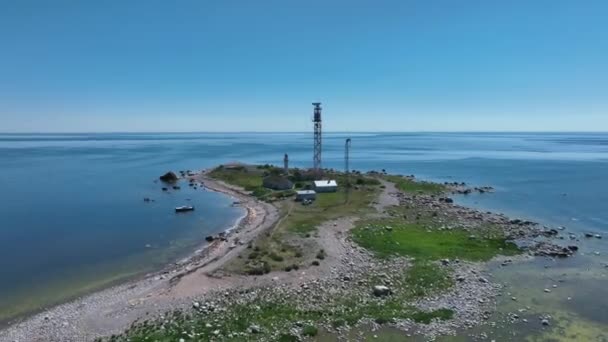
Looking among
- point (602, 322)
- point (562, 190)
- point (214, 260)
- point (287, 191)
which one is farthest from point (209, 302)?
point (562, 190)

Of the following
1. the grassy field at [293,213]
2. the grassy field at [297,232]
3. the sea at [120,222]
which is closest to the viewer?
the sea at [120,222]

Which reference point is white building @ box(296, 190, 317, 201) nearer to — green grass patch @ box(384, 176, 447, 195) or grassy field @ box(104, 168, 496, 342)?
grassy field @ box(104, 168, 496, 342)

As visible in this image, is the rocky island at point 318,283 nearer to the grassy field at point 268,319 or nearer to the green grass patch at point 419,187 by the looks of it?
the grassy field at point 268,319

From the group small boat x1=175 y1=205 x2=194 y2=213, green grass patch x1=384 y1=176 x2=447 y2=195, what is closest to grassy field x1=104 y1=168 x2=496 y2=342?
small boat x1=175 y1=205 x2=194 y2=213

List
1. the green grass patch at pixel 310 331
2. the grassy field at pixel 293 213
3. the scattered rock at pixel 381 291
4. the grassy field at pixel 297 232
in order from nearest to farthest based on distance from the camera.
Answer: the green grass patch at pixel 310 331 → the scattered rock at pixel 381 291 → the grassy field at pixel 297 232 → the grassy field at pixel 293 213

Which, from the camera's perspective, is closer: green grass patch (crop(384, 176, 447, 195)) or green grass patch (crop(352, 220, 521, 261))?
green grass patch (crop(352, 220, 521, 261))

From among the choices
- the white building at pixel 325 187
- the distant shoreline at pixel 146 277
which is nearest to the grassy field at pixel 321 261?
the distant shoreline at pixel 146 277
